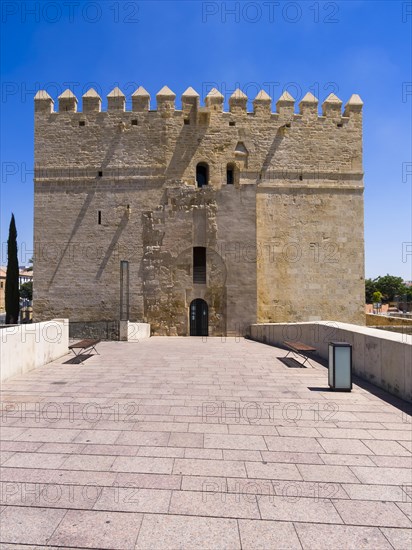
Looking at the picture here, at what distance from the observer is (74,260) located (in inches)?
663

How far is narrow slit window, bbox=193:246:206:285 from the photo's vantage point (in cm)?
1670

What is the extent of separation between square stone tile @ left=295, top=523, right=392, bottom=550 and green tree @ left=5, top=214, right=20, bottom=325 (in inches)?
755

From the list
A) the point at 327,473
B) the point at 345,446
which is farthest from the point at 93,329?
the point at 327,473

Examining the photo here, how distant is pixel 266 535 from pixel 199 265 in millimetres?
14674

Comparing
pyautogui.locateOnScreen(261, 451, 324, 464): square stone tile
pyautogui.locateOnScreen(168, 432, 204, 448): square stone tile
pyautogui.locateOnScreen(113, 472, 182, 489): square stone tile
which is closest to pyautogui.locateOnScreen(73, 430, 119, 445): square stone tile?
pyautogui.locateOnScreen(168, 432, 204, 448): square stone tile

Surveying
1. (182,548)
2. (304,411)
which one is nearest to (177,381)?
(304,411)

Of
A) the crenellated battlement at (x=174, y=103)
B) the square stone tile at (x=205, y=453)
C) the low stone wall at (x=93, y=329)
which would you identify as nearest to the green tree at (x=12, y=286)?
the low stone wall at (x=93, y=329)

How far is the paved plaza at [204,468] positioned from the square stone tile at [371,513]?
1 cm

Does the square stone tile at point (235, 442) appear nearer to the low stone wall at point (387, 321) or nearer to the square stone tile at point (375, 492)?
the square stone tile at point (375, 492)

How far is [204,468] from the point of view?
3316 mm

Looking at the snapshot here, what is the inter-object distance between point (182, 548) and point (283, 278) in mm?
15555

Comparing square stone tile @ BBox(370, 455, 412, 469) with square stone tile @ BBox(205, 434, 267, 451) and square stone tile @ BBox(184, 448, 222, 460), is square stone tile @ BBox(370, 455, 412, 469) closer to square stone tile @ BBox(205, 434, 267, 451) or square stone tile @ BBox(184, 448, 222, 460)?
square stone tile @ BBox(205, 434, 267, 451)

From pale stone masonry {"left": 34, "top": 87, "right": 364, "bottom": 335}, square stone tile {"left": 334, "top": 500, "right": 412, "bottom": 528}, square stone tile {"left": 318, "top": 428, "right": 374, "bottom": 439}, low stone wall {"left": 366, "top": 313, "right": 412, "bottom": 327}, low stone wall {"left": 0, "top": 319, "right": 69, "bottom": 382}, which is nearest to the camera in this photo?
square stone tile {"left": 334, "top": 500, "right": 412, "bottom": 528}

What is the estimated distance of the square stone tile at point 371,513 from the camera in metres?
2.58
